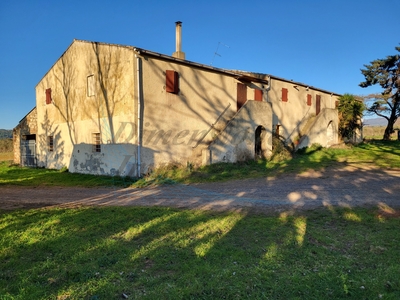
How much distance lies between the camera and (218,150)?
13805 millimetres

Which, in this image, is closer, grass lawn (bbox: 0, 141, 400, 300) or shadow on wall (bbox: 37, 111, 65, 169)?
grass lawn (bbox: 0, 141, 400, 300)

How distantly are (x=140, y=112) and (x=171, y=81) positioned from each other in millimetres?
2301

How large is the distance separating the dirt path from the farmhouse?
334cm

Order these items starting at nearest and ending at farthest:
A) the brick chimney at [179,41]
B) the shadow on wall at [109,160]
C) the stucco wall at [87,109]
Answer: the shadow on wall at [109,160], the stucco wall at [87,109], the brick chimney at [179,41]

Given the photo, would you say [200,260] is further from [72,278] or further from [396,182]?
[396,182]

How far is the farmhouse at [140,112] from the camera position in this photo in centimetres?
1250

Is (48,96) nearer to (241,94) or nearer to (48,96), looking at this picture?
(48,96)

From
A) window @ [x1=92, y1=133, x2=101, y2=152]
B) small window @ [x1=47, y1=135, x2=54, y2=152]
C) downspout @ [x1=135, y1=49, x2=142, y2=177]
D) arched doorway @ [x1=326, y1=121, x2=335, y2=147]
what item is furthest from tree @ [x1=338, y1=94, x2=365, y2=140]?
small window @ [x1=47, y1=135, x2=54, y2=152]

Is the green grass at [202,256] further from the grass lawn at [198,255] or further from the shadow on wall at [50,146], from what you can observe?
the shadow on wall at [50,146]

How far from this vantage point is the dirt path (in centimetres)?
705

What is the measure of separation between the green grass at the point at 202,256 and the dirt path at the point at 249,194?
1085 mm

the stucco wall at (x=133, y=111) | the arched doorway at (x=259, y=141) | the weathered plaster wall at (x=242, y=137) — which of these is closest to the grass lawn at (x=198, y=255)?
the stucco wall at (x=133, y=111)

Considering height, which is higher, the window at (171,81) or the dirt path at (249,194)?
the window at (171,81)

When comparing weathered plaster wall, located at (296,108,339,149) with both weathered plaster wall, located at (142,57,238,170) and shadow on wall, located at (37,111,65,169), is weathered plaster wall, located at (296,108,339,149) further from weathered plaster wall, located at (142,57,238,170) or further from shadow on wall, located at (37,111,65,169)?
shadow on wall, located at (37,111,65,169)
